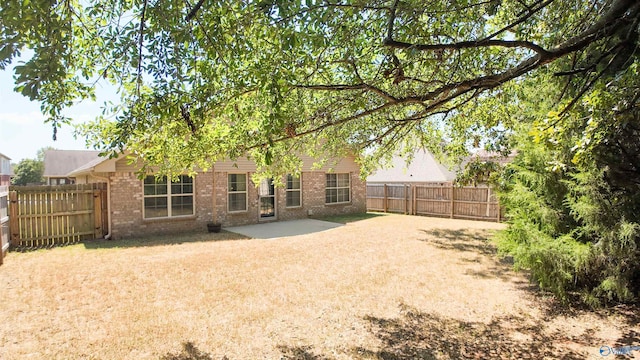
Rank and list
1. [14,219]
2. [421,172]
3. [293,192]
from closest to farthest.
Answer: [14,219], [293,192], [421,172]

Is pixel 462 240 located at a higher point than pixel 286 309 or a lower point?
lower

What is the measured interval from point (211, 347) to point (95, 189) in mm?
9006

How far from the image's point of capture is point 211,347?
385 centimetres

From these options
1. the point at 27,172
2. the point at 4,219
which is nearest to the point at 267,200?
the point at 4,219

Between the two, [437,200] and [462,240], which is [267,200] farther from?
[437,200]

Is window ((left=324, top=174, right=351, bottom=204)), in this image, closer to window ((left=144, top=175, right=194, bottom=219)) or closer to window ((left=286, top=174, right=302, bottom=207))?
window ((left=286, top=174, right=302, bottom=207))

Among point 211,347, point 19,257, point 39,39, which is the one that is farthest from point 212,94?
point 19,257

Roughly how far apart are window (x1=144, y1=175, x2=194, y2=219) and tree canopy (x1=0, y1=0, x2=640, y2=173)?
7133 mm

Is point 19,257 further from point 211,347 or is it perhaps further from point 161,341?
point 211,347

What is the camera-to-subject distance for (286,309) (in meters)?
4.96

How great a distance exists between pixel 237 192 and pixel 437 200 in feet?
31.6

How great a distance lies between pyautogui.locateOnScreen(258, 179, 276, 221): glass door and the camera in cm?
1413

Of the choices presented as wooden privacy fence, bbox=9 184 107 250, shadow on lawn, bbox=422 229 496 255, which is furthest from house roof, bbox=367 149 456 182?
wooden privacy fence, bbox=9 184 107 250

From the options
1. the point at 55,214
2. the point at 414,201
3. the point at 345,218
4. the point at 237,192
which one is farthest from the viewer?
the point at 414,201
